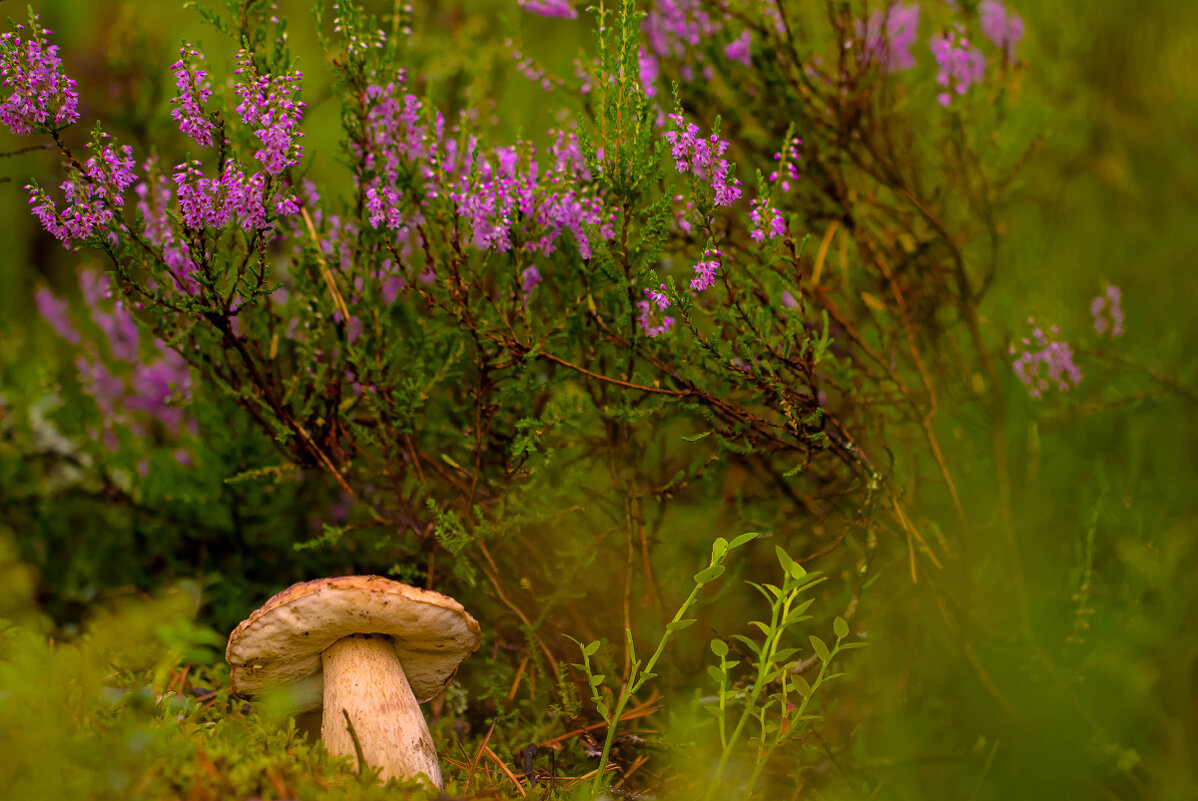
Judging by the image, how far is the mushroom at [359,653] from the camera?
5.56 feet

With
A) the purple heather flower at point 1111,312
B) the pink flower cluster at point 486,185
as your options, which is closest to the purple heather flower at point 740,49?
the pink flower cluster at point 486,185

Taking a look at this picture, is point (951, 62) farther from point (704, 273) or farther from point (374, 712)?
point (374, 712)

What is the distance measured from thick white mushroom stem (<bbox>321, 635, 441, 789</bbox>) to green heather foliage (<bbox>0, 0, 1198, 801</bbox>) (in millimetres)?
67

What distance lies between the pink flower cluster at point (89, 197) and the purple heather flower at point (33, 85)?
8 cm

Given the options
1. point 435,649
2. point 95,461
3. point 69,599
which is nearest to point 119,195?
point 435,649

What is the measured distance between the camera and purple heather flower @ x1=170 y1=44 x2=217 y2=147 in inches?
65.7

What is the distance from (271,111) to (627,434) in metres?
1.05

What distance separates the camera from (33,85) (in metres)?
1.63

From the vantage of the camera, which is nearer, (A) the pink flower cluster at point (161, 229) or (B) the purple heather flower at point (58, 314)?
(A) the pink flower cluster at point (161, 229)

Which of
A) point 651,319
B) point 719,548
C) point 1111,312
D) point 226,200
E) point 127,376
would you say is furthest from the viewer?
point 127,376

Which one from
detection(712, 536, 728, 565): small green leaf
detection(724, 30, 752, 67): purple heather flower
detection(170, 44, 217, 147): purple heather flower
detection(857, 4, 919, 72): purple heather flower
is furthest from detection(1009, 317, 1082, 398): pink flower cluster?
detection(170, 44, 217, 147): purple heather flower

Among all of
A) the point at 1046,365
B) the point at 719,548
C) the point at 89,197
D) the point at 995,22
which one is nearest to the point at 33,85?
the point at 89,197

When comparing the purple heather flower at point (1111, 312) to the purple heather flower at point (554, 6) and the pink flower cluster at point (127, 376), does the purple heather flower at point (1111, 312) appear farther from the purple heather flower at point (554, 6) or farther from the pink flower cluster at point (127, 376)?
the pink flower cluster at point (127, 376)

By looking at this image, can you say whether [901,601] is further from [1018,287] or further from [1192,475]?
[1018,287]
